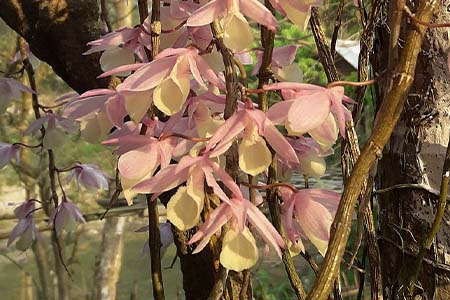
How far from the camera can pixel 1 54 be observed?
267cm

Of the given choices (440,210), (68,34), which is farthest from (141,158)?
(68,34)

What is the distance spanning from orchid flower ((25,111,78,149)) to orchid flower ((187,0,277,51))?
0.67 meters

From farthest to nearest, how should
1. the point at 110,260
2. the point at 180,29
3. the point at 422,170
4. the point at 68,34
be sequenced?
the point at 110,260 < the point at 68,34 < the point at 422,170 < the point at 180,29

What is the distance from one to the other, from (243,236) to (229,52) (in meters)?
0.11

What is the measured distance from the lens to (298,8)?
403 mm

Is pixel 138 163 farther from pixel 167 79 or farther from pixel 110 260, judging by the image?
pixel 110 260

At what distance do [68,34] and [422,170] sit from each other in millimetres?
470

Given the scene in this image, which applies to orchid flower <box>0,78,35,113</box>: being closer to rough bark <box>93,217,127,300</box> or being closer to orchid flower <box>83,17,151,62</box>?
orchid flower <box>83,17,151,62</box>

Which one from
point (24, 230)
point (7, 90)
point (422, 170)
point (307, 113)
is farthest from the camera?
point (24, 230)

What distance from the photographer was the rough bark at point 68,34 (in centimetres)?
88

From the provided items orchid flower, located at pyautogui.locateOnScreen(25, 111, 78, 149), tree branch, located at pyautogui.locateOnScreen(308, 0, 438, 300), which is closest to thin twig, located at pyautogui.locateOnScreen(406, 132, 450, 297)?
tree branch, located at pyautogui.locateOnScreen(308, 0, 438, 300)

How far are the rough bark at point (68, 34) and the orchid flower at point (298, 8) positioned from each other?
1.61 feet

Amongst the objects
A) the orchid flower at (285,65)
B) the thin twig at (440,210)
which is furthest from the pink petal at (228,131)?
the thin twig at (440,210)

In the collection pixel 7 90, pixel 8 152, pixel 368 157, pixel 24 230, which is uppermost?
pixel 368 157
